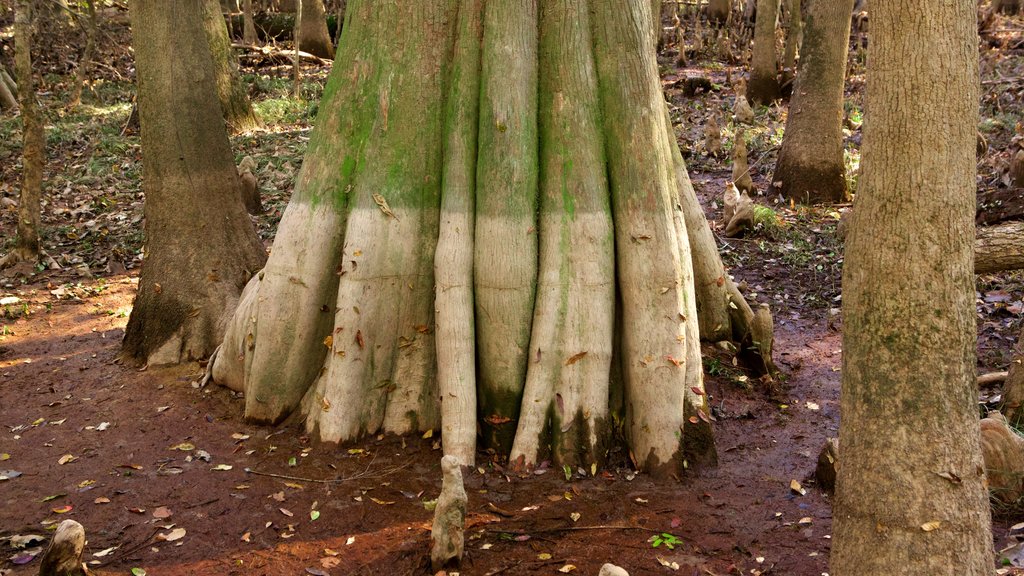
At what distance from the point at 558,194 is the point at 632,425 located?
1.34 m

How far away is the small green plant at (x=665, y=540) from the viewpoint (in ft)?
12.5

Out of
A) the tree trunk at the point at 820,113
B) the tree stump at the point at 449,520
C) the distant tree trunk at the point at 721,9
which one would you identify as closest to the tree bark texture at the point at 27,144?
the tree stump at the point at 449,520

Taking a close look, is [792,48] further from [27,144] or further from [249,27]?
[27,144]

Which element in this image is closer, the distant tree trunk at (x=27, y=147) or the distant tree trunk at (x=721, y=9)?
the distant tree trunk at (x=27, y=147)

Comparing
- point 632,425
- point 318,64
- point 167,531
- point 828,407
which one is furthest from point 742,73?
point 167,531

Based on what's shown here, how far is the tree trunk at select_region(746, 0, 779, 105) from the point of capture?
543 inches

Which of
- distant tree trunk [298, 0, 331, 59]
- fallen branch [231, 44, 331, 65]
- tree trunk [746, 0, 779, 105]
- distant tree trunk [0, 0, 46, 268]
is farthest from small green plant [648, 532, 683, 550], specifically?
distant tree trunk [298, 0, 331, 59]

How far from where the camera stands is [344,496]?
422 cm

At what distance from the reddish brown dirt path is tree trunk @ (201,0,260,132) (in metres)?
7.66

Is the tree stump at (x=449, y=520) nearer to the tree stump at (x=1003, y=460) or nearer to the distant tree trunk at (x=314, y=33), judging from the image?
the tree stump at (x=1003, y=460)

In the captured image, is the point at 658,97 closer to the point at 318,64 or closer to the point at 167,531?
the point at 167,531

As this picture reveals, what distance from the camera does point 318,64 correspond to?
1748 centimetres

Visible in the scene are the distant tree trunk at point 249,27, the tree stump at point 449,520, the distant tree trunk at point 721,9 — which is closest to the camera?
the tree stump at point 449,520

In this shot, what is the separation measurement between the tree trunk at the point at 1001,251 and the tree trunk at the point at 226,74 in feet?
34.4
